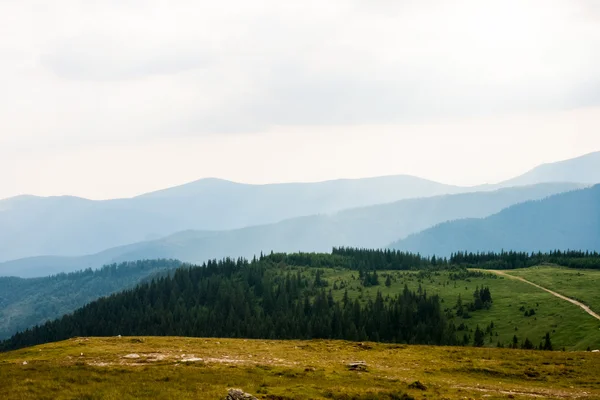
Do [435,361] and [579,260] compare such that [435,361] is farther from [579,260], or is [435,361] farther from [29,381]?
[579,260]

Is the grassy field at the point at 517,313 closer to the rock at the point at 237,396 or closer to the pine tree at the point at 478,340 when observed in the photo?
the pine tree at the point at 478,340

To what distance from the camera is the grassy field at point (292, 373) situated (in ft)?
131

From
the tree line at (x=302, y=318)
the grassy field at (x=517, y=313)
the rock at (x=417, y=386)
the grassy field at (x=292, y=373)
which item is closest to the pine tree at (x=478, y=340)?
the grassy field at (x=517, y=313)

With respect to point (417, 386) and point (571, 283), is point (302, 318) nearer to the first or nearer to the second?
point (571, 283)

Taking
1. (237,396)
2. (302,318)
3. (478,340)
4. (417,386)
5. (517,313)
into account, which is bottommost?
(302,318)

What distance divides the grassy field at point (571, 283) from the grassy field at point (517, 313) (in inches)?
94.8

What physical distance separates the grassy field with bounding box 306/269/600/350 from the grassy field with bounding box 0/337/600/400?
3273 cm

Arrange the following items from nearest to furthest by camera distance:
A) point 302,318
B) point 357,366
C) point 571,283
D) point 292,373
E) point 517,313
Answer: point 292,373, point 357,366, point 517,313, point 571,283, point 302,318

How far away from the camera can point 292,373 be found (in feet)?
157

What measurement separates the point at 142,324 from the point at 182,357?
14285 centimetres

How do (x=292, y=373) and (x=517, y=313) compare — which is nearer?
(x=292, y=373)

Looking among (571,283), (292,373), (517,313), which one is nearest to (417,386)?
(292,373)

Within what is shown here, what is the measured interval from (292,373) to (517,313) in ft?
287

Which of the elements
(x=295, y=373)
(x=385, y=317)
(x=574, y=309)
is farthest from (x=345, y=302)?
(x=295, y=373)
